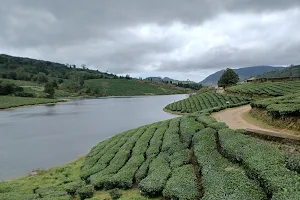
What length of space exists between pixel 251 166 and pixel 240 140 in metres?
4.36

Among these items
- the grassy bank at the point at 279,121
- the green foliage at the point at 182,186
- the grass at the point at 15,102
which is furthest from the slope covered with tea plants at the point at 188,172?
the grass at the point at 15,102

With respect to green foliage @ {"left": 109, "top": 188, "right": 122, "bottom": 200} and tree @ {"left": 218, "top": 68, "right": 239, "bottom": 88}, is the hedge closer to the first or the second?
green foliage @ {"left": 109, "top": 188, "right": 122, "bottom": 200}

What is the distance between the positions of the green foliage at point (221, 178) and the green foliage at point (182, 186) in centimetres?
62

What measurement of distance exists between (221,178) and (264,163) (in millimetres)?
2397

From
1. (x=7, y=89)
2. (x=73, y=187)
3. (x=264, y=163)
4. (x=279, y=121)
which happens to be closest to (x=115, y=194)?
(x=73, y=187)

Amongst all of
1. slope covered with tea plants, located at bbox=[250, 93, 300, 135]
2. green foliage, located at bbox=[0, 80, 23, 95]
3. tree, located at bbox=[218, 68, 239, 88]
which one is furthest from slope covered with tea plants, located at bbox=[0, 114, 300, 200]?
green foliage, located at bbox=[0, 80, 23, 95]

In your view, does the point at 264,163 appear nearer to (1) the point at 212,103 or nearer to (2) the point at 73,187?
(2) the point at 73,187

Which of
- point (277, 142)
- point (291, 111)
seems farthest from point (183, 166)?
point (291, 111)

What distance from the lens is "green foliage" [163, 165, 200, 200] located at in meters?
13.4

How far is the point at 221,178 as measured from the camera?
1395 cm

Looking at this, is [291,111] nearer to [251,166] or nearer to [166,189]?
[251,166]

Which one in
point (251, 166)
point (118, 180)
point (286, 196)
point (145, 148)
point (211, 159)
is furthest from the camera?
point (145, 148)

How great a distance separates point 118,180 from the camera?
58.8 ft

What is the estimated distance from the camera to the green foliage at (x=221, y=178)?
11953 millimetres
